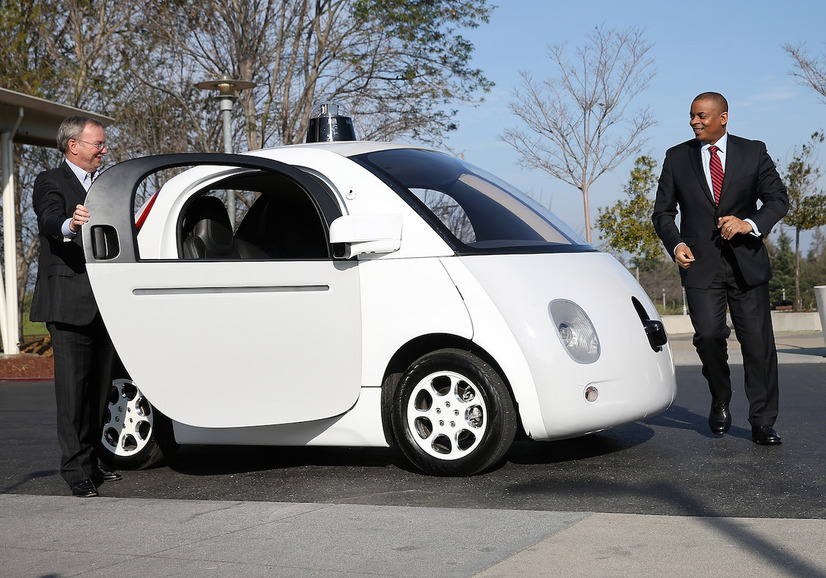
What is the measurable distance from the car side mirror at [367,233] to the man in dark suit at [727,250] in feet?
5.97

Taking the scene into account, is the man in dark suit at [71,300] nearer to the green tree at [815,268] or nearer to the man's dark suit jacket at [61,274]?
the man's dark suit jacket at [61,274]

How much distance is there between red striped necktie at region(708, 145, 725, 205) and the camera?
6293 mm

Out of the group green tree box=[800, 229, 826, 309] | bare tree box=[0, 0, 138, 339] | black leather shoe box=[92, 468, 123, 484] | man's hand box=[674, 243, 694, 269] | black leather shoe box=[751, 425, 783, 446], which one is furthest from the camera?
green tree box=[800, 229, 826, 309]

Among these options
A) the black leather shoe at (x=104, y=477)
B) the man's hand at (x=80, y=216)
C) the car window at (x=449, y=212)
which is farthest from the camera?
the black leather shoe at (x=104, y=477)

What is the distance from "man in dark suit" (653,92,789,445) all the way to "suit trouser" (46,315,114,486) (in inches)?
131

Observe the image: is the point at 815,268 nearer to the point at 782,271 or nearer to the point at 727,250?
the point at 782,271

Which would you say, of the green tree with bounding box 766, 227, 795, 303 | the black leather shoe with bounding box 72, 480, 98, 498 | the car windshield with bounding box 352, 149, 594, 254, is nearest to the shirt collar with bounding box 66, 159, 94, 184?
the car windshield with bounding box 352, 149, 594, 254

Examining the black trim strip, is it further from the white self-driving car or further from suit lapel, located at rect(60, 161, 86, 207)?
suit lapel, located at rect(60, 161, 86, 207)

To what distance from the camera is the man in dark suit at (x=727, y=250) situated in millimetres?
6196

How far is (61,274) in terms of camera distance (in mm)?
5461

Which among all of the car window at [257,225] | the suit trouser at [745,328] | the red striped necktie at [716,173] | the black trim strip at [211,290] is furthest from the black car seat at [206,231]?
the red striped necktie at [716,173]

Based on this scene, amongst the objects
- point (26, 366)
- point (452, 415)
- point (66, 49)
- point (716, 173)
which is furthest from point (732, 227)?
point (66, 49)

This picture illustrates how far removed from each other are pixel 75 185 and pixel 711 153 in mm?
3615

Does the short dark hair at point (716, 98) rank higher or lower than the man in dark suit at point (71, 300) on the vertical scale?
higher
